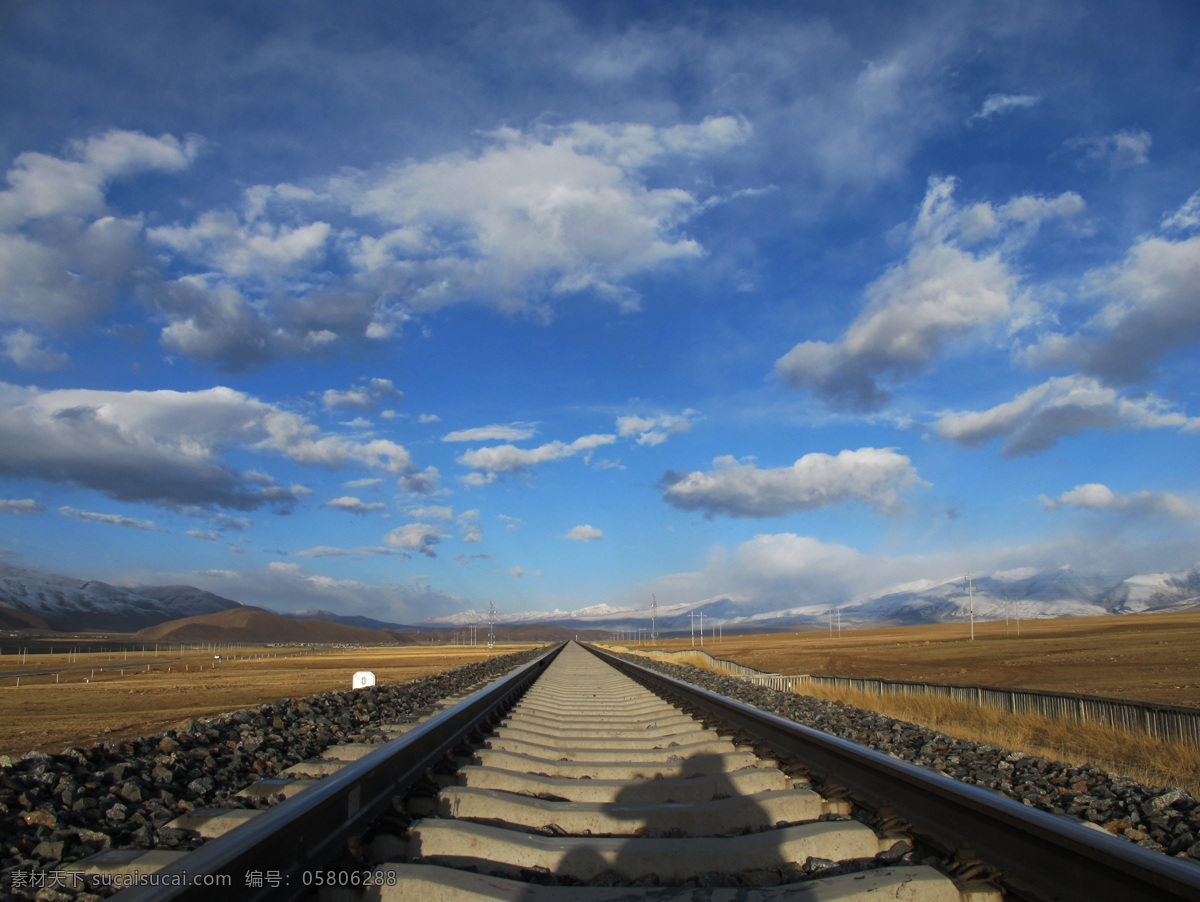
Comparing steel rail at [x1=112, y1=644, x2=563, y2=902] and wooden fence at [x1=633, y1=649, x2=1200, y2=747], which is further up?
steel rail at [x1=112, y1=644, x2=563, y2=902]

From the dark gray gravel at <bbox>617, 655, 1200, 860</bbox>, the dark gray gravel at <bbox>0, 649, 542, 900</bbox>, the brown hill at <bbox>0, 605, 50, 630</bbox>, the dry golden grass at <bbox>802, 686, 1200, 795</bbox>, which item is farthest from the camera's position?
the brown hill at <bbox>0, 605, 50, 630</bbox>

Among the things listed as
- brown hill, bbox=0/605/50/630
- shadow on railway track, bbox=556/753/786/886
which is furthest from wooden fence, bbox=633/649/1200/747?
brown hill, bbox=0/605/50/630

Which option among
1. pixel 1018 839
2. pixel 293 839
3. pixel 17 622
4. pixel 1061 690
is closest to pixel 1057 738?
pixel 1018 839

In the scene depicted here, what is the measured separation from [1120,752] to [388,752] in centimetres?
939

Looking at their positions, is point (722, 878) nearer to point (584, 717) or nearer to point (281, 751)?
point (281, 751)

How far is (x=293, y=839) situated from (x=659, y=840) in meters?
1.25

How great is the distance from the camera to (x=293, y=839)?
7.79 ft

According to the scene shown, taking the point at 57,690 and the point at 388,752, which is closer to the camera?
the point at 388,752

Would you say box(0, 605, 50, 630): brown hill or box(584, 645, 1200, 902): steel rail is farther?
box(0, 605, 50, 630): brown hill

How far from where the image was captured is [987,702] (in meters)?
13.0

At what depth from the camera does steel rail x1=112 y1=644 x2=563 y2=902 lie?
1892 mm

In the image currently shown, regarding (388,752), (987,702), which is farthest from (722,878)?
(987,702)

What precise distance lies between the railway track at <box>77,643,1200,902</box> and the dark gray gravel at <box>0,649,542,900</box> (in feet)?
2.60

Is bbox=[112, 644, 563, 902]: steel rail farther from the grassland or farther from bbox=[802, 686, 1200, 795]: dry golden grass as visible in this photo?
the grassland
